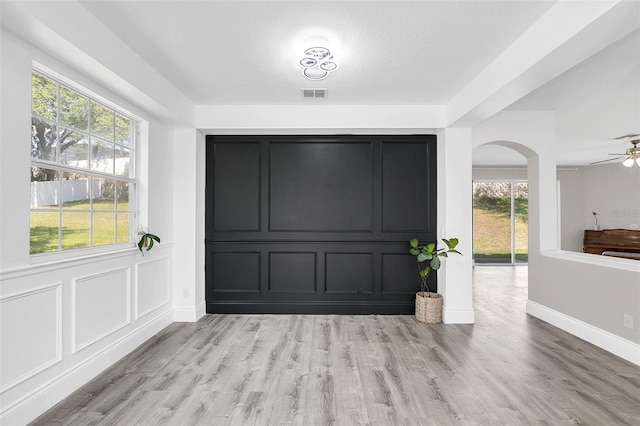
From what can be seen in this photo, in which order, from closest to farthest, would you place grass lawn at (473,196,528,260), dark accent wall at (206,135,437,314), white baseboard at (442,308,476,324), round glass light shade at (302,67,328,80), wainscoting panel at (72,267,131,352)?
wainscoting panel at (72,267,131,352)
round glass light shade at (302,67,328,80)
white baseboard at (442,308,476,324)
dark accent wall at (206,135,437,314)
grass lawn at (473,196,528,260)

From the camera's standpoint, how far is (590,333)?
346 cm

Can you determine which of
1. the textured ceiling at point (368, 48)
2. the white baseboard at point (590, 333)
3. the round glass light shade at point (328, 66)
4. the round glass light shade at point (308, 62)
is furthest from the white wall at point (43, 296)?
the white baseboard at point (590, 333)

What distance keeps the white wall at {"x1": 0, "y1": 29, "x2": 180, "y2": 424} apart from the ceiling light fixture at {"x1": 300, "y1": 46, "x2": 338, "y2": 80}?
67.7 inches

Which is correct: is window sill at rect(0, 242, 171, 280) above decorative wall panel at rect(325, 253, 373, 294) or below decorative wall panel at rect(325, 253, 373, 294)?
above

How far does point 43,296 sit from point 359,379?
2332 mm

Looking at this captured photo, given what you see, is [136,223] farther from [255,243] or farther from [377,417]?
[377,417]

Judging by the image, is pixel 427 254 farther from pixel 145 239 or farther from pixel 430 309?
pixel 145 239

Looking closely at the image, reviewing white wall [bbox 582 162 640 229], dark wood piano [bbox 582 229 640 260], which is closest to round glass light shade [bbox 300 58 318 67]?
dark wood piano [bbox 582 229 640 260]

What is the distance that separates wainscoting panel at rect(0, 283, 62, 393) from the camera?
1.94 m

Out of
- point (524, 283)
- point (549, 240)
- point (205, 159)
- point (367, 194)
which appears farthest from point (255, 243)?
point (524, 283)

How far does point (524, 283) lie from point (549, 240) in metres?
2.58

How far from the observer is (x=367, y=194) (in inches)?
175

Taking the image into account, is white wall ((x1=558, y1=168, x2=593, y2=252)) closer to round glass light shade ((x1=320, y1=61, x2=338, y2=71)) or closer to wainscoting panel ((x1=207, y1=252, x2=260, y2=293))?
wainscoting panel ((x1=207, y1=252, x2=260, y2=293))

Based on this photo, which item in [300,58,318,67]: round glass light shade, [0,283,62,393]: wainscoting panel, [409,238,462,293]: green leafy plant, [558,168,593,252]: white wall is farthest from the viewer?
[558,168,593,252]: white wall
